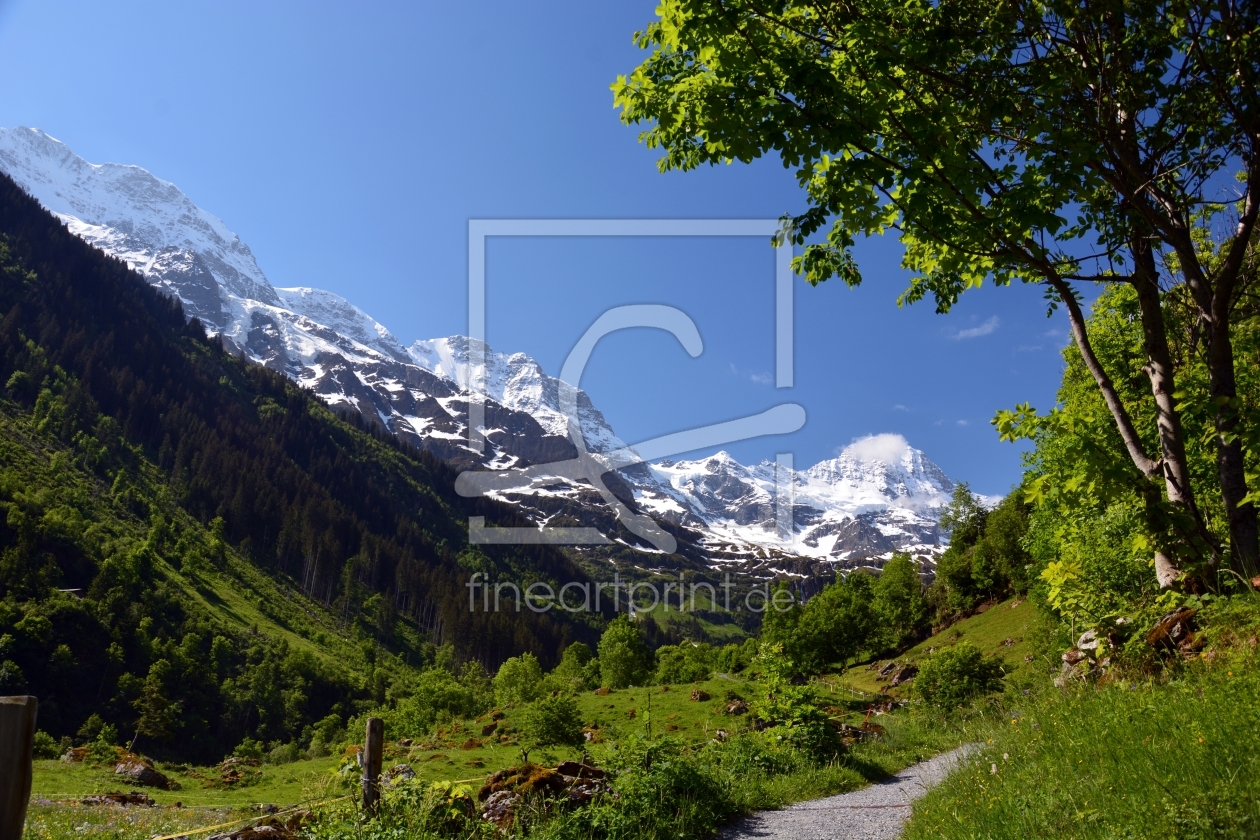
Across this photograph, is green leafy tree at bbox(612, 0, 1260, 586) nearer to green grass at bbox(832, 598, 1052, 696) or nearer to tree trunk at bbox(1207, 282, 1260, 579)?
tree trunk at bbox(1207, 282, 1260, 579)

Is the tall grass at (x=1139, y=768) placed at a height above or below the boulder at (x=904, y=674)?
above

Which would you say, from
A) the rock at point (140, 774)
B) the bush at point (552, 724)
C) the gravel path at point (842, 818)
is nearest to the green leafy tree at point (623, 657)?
the bush at point (552, 724)

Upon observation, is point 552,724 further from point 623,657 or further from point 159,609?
point 159,609

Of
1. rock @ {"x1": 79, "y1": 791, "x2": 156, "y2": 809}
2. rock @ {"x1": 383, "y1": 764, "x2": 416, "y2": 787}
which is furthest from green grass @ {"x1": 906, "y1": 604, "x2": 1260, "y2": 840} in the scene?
rock @ {"x1": 79, "y1": 791, "x2": 156, "y2": 809}

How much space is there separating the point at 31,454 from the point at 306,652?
85.2 m

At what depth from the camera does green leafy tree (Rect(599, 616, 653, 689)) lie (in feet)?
278

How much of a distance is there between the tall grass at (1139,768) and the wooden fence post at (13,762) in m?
6.72

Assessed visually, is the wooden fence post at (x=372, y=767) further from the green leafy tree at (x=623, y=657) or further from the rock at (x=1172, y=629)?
the green leafy tree at (x=623, y=657)

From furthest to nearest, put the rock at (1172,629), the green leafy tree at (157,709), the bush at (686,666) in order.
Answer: the green leafy tree at (157,709), the bush at (686,666), the rock at (1172,629)

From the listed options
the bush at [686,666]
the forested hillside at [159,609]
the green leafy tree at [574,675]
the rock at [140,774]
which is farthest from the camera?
the forested hillside at [159,609]

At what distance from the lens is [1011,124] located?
6473 millimetres

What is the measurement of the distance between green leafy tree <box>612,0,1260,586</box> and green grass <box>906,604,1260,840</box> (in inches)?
47.6

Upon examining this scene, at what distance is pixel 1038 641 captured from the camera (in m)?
44.9

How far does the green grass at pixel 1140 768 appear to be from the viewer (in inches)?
175
